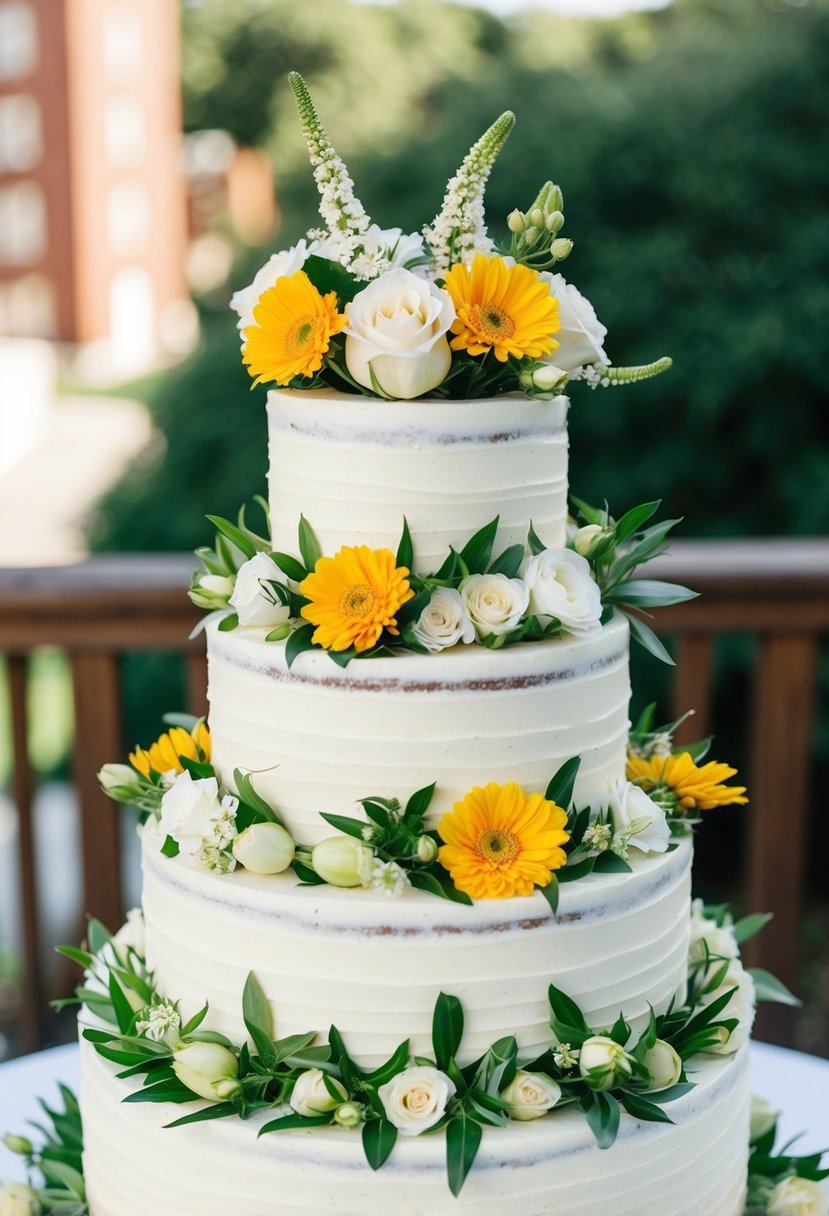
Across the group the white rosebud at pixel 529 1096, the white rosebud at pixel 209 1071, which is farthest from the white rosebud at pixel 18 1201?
the white rosebud at pixel 529 1096

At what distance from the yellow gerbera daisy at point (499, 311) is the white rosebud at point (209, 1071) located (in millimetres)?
683

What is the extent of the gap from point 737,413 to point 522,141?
39.8 inches

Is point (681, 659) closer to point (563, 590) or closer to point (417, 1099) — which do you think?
point (563, 590)

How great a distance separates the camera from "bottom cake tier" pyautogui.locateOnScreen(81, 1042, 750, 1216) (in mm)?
1116

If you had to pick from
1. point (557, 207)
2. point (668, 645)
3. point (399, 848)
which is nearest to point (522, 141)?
point (668, 645)

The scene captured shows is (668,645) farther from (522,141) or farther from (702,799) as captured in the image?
(702,799)

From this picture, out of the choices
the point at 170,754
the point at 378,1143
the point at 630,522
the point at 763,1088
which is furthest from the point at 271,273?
the point at 763,1088

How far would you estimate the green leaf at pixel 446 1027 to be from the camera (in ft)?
3.69

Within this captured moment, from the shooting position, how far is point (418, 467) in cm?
117

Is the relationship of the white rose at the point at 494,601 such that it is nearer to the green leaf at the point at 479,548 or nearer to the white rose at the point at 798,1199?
the green leaf at the point at 479,548

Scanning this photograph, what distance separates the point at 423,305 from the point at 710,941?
0.81m

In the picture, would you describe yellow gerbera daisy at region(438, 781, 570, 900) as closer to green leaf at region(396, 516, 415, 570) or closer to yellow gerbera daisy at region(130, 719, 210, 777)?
green leaf at region(396, 516, 415, 570)

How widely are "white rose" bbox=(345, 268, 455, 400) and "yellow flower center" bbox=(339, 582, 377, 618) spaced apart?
0.18 m

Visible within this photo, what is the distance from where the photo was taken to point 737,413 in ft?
11.8
